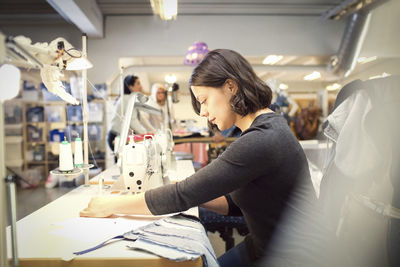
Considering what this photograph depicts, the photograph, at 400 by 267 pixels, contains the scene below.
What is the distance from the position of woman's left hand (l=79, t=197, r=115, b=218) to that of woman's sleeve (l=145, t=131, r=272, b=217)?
0.26 metres

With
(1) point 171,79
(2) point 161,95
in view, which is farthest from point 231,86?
(1) point 171,79

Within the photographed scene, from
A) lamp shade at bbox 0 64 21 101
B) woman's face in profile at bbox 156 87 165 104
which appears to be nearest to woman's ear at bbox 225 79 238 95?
lamp shade at bbox 0 64 21 101

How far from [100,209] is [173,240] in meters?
0.36

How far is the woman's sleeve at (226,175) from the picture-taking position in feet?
2.78

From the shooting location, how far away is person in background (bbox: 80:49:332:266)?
2.81 feet

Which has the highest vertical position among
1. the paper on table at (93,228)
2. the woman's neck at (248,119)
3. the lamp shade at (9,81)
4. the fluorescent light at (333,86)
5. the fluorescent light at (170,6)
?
the fluorescent light at (170,6)

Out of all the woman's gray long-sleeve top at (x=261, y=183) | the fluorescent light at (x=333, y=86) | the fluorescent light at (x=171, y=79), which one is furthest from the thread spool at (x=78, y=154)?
the fluorescent light at (x=333, y=86)

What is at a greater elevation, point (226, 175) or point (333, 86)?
point (333, 86)

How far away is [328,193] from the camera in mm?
1566

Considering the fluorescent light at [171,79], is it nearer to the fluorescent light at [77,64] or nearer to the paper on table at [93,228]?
the fluorescent light at [77,64]

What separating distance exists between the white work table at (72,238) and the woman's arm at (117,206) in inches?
1.0

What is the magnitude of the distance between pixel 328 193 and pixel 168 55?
348 cm

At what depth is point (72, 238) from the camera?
0.84 meters

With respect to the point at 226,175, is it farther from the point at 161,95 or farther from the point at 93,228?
the point at 161,95
